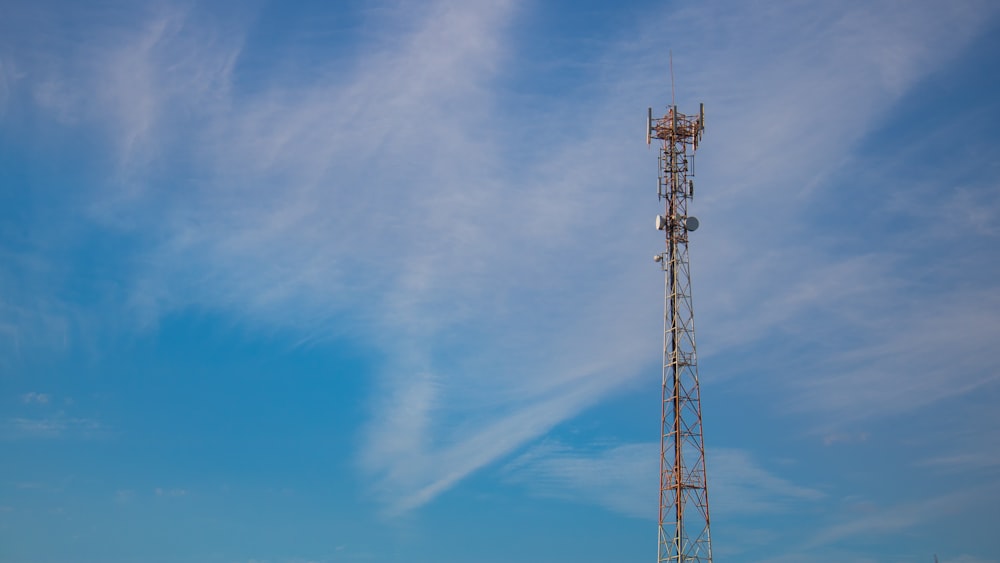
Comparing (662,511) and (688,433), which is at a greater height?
(688,433)

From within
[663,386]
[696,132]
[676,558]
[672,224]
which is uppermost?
[696,132]

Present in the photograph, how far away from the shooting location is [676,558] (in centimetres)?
10656

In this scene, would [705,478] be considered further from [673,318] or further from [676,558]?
[673,318]

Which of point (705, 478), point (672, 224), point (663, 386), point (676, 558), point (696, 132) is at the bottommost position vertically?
point (676, 558)

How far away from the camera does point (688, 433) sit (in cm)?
10975

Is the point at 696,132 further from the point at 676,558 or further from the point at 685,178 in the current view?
the point at 676,558

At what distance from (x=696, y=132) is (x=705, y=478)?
36.7 metres

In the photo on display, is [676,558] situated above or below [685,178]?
below

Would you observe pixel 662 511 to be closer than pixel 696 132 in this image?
Yes

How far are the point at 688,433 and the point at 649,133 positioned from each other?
1281 inches

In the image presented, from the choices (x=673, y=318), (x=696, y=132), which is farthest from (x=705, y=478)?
(x=696, y=132)

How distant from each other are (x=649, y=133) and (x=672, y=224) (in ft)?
34.4

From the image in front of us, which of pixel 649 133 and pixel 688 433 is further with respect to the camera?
pixel 649 133

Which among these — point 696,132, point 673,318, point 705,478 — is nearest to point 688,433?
point 705,478
